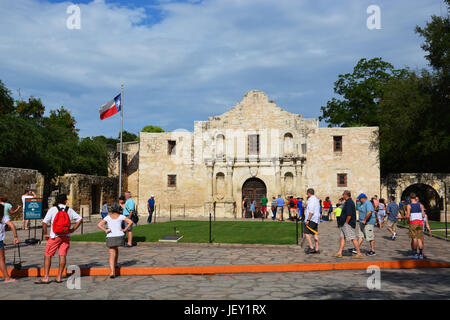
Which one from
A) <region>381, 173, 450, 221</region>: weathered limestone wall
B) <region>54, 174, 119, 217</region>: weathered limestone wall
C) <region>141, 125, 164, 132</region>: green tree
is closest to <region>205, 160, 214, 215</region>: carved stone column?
<region>54, 174, 119, 217</region>: weathered limestone wall

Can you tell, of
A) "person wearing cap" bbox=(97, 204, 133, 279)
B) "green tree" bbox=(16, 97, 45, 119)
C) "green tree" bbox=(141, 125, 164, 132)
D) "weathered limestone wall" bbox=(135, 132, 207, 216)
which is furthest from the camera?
"green tree" bbox=(141, 125, 164, 132)

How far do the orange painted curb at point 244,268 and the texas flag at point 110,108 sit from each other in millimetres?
20098

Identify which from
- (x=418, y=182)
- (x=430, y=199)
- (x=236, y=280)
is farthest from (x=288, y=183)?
(x=236, y=280)

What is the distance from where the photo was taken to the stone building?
28797mm

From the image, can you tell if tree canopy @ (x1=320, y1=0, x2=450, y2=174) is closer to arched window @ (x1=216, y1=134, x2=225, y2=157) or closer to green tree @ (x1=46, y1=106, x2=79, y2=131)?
arched window @ (x1=216, y1=134, x2=225, y2=157)

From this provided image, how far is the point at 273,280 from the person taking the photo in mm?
7773

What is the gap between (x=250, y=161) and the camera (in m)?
30.2

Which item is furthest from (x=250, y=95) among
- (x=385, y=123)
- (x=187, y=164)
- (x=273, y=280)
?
(x=273, y=280)

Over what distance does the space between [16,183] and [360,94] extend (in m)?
33.3

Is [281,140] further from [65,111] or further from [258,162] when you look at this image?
[65,111]

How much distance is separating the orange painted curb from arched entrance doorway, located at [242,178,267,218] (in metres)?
20.9

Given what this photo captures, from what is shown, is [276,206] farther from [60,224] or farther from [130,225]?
[60,224]

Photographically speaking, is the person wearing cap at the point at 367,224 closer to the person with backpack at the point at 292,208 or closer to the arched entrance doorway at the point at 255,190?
the person with backpack at the point at 292,208
